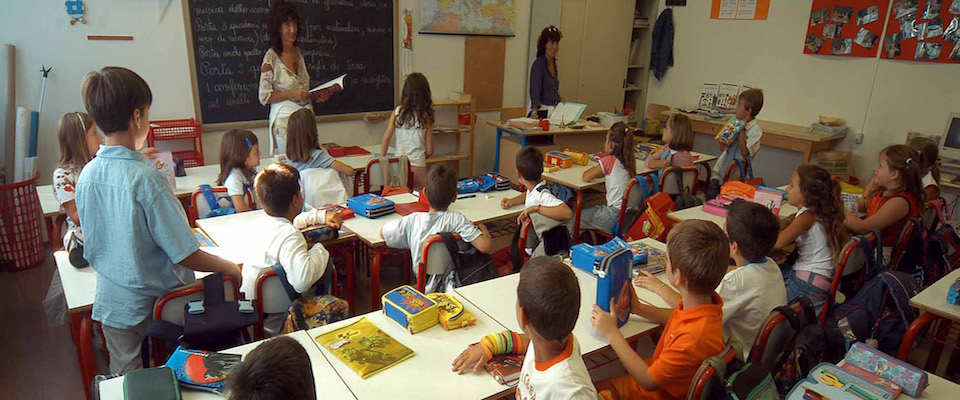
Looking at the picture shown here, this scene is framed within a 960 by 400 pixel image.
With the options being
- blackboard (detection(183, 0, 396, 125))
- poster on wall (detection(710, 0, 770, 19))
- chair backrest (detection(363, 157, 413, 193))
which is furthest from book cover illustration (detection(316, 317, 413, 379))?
poster on wall (detection(710, 0, 770, 19))

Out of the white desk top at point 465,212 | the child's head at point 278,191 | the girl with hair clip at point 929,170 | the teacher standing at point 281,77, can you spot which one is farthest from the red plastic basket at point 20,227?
the girl with hair clip at point 929,170

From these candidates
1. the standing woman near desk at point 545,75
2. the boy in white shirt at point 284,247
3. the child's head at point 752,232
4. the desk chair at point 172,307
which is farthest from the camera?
A: the standing woman near desk at point 545,75

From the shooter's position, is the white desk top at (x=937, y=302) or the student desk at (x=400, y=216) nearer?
the white desk top at (x=937, y=302)

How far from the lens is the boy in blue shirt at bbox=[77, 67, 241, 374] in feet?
5.78

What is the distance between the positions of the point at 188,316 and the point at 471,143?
15.5 feet

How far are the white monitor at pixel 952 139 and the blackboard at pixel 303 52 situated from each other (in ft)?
17.5

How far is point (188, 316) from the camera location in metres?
1.90

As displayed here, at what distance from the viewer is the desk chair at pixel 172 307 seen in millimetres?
1952

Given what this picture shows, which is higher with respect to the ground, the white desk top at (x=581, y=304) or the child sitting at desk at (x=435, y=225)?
the child sitting at desk at (x=435, y=225)

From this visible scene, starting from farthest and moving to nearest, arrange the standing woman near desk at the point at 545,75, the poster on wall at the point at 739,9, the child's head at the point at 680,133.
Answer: the poster on wall at the point at 739,9 < the standing woman near desk at the point at 545,75 < the child's head at the point at 680,133

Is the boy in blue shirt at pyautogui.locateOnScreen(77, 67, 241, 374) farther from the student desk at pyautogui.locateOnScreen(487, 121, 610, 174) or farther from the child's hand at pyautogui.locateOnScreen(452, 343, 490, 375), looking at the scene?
the student desk at pyautogui.locateOnScreen(487, 121, 610, 174)

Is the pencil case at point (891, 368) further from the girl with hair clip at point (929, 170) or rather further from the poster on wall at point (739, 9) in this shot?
the poster on wall at point (739, 9)

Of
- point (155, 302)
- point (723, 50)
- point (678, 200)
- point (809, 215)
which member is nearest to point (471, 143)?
point (678, 200)

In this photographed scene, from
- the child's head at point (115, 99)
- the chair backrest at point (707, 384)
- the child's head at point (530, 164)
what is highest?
the child's head at point (115, 99)
